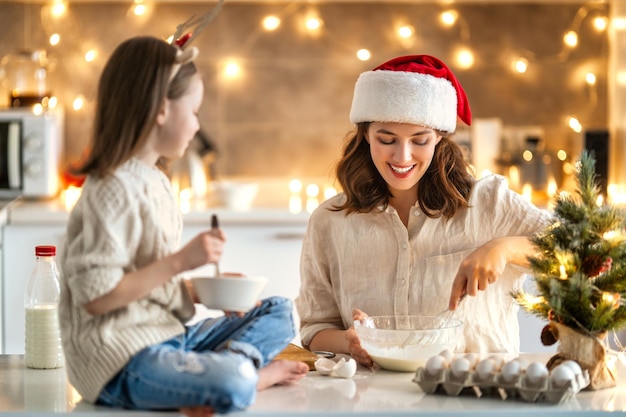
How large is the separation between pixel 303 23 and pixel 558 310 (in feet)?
8.06

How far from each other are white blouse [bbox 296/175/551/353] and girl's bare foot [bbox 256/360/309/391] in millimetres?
446

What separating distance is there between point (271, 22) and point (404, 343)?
2310 millimetres

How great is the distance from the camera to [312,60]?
387cm

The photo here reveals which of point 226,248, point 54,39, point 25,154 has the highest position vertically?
point 54,39

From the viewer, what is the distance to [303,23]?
384 centimetres

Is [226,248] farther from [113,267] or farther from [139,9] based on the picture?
[113,267]

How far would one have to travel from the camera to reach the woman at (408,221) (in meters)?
1.95

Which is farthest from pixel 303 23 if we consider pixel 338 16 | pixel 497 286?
pixel 497 286

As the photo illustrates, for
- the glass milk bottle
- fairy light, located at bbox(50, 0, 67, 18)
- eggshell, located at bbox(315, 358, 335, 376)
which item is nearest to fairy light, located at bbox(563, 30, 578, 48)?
fairy light, located at bbox(50, 0, 67, 18)

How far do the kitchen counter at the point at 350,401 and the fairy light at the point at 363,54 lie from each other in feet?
7.60

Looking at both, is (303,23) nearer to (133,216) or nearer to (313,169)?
(313,169)

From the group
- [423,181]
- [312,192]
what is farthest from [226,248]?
[423,181]

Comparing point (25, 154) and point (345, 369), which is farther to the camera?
point (25, 154)

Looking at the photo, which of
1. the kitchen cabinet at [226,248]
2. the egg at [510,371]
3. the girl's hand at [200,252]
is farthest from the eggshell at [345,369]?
the kitchen cabinet at [226,248]
